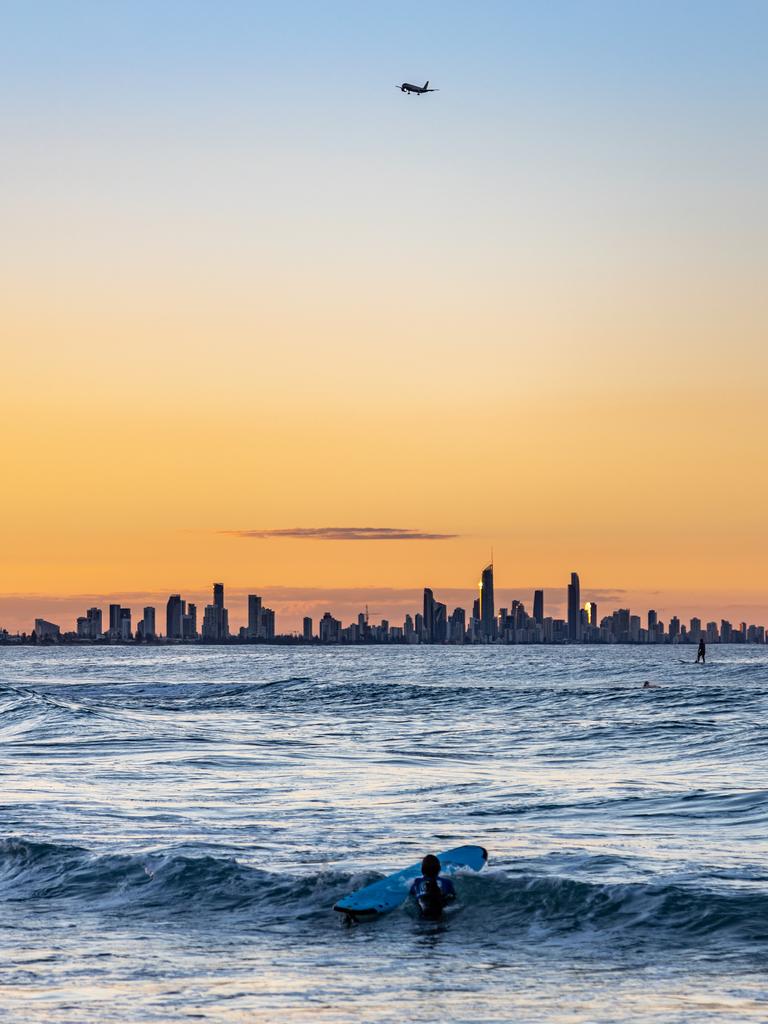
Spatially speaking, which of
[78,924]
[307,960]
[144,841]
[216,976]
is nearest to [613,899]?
[307,960]

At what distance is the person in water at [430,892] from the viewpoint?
17625 mm

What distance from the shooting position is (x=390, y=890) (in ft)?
58.7

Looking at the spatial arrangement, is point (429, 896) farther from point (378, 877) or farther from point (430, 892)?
point (378, 877)

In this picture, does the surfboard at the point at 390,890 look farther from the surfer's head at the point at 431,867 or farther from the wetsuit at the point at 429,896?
the surfer's head at the point at 431,867

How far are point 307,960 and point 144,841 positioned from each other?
26.9ft

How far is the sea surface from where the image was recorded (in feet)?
44.7

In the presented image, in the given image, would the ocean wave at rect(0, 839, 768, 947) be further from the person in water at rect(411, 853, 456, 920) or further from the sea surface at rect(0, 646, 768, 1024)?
the person in water at rect(411, 853, 456, 920)

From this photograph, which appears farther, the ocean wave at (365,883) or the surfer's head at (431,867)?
the surfer's head at (431,867)

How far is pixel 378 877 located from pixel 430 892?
169 cm

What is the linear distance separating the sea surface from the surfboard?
Result: 212mm

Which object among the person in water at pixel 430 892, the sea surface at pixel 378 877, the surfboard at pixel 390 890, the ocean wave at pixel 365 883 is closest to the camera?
the sea surface at pixel 378 877

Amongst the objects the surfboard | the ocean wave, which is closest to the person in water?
the surfboard

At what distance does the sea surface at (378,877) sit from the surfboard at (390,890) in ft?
0.70

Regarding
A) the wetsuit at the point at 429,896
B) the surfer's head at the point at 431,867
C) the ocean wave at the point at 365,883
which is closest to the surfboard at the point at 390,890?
the wetsuit at the point at 429,896
